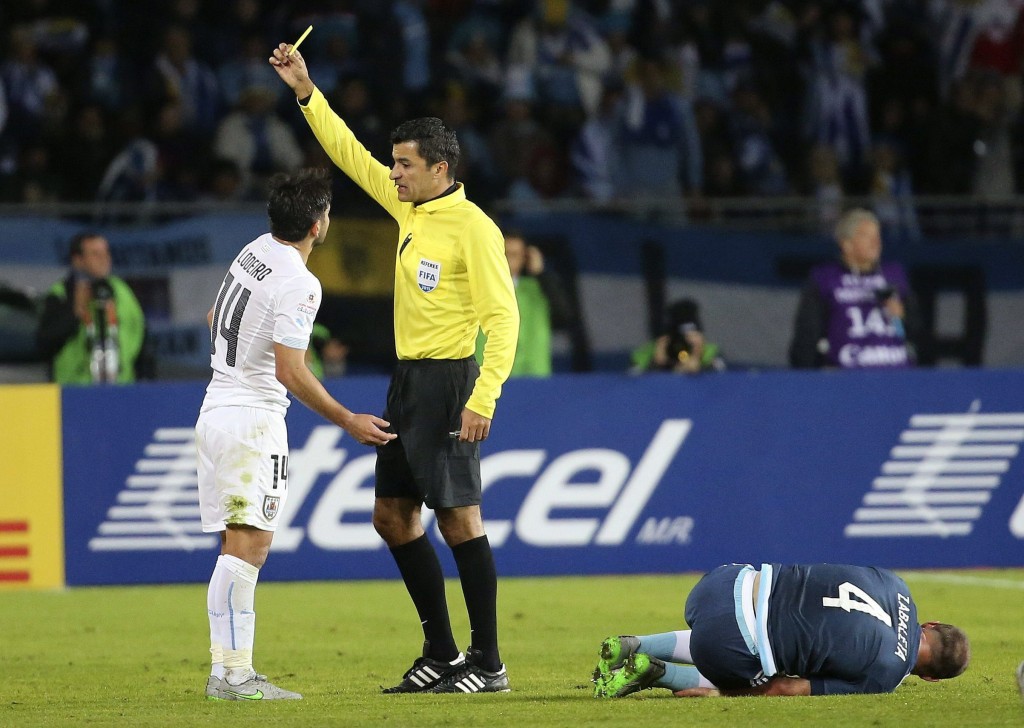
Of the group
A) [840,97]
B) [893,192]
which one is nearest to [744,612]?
[893,192]

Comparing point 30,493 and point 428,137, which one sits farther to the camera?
point 30,493

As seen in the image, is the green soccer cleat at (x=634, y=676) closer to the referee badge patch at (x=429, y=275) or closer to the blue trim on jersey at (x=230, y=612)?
the blue trim on jersey at (x=230, y=612)

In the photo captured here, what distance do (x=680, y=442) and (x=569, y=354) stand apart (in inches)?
66.5

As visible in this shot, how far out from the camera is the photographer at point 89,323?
38.4 ft

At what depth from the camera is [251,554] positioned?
6.80m

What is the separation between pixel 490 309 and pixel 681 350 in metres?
5.39

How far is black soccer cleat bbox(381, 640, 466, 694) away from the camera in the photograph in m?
7.00

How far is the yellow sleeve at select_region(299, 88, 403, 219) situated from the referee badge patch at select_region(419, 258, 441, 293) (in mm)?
467

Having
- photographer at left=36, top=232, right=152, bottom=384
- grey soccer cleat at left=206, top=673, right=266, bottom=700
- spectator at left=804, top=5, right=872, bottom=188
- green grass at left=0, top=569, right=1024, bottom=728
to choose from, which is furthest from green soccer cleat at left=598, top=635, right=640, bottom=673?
spectator at left=804, top=5, right=872, bottom=188

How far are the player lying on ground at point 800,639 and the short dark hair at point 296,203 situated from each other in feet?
6.65

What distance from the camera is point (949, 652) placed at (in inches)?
257

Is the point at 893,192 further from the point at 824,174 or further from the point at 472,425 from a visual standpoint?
the point at 472,425

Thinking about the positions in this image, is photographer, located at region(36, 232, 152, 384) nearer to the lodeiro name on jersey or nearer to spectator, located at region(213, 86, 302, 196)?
spectator, located at region(213, 86, 302, 196)

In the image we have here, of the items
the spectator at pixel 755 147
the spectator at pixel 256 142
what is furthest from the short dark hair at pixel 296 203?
the spectator at pixel 755 147
